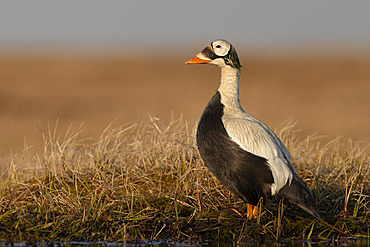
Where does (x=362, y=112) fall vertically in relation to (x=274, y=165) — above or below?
below

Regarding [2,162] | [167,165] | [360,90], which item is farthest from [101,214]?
[360,90]

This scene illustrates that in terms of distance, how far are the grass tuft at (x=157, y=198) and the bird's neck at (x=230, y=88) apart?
2.93 ft

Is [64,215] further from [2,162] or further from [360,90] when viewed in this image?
[360,90]

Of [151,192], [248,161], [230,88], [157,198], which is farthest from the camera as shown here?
[151,192]

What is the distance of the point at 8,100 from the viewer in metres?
20.2

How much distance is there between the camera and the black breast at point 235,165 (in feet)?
20.8

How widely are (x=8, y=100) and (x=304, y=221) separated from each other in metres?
15.0

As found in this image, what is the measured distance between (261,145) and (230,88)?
27.8 inches

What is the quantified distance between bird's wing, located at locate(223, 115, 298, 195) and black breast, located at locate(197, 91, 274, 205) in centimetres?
4

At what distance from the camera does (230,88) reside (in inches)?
266

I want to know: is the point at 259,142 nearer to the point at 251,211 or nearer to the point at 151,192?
the point at 251,211

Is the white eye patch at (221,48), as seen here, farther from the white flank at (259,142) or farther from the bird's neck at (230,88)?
the white flank at (259,142)

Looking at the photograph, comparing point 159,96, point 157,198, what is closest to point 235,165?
point 157,198

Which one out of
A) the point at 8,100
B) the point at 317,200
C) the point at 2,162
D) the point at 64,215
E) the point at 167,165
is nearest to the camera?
the point at 64,215
